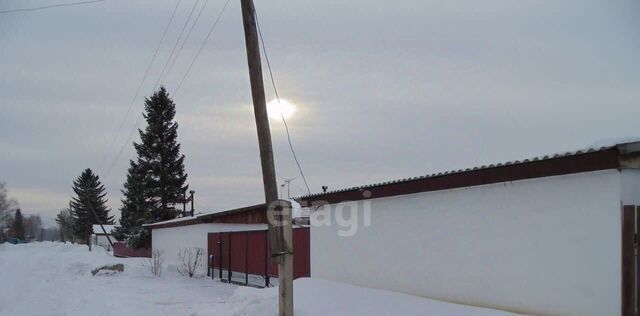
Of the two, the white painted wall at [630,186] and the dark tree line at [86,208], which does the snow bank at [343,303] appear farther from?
the dark tree line at [86,208]

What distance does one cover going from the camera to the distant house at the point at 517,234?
6.71m

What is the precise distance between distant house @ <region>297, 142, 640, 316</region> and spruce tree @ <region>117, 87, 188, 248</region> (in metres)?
31.9

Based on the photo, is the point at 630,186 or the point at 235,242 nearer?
the point at 630,186

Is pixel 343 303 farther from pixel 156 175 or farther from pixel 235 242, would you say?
pixel 156 175

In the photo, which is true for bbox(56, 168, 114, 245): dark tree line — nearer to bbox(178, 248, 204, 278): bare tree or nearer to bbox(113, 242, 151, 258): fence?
bbox(113, 242, 151, 258): fence

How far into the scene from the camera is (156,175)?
41906 millimetres

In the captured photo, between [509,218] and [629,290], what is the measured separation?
79.1 inches

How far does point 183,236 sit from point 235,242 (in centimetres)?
763

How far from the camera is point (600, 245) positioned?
6.86 m

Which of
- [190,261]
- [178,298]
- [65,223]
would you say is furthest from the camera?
[65,223]

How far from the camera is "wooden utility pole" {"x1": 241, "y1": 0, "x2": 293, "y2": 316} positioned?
9.20 meters

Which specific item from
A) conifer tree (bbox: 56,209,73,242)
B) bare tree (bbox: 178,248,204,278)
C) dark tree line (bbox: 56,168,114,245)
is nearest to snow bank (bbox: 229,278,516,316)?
bare tree (bbox: 178,248,204,278)

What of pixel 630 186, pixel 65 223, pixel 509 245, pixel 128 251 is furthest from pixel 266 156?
pixel 65 223

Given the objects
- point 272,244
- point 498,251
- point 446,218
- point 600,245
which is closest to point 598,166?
point 600,245
